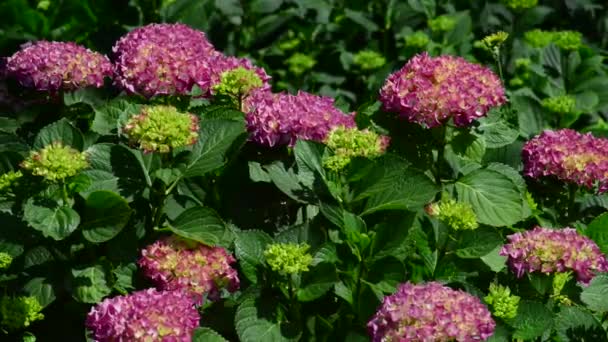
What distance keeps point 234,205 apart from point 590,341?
0.89 m

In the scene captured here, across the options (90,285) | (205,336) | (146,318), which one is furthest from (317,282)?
(90,285)

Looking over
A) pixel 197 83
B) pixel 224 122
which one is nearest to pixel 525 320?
pixel 224 122

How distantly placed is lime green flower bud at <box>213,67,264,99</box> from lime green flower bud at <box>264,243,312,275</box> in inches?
23.7

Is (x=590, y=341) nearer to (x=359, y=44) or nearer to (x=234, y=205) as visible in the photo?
(x=234, y=205)

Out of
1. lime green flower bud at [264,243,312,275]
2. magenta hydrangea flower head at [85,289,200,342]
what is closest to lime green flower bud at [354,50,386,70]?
lime green flower bud at [264,243,312,275]

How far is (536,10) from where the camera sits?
15.5ft

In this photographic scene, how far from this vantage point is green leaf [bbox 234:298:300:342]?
221 cm

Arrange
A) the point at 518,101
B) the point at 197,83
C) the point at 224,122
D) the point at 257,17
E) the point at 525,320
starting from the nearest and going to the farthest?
1. the point at 525,320
2. the point at 224,122
3. the point at 197,83
4. the point at 518,101
5. the point at 257,17

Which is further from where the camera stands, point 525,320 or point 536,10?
point 536,10

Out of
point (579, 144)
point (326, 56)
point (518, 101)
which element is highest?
point (579, 144)

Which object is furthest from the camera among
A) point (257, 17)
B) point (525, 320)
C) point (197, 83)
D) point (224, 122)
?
point (257, 17)

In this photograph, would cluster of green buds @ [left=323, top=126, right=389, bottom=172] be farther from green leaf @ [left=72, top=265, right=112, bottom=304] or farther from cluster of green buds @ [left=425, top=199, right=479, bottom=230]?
green leaf @ [left=72, top=265, right=112, bottom=304]

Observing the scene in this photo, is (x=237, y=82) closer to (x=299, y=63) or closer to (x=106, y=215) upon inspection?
(x=106, y=215)

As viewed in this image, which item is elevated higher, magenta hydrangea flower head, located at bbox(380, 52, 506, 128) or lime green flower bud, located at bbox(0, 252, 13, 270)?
magenta hydrangea flower head, located at bbox(380, 52, 506, 128)
